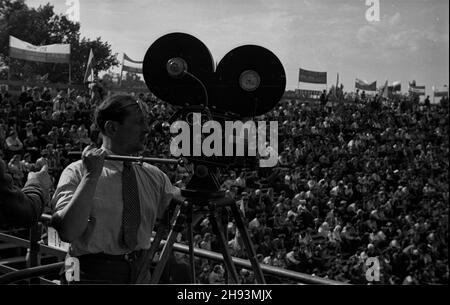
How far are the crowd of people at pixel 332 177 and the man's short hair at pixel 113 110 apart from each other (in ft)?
6.04

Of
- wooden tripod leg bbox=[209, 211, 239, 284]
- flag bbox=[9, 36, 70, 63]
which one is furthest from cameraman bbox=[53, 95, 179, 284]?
flag bbox=[9, 36, 70, 63]

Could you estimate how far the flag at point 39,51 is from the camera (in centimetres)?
882

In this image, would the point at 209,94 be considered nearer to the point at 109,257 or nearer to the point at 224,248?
the point at 224,248

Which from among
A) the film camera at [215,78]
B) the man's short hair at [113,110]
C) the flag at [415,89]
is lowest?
the man's short hair at [113,110]

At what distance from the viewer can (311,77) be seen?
11.9 meters

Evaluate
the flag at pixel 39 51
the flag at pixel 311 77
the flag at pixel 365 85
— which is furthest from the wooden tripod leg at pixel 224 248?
the flag at pixel 365 85

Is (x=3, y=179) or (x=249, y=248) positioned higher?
(x=3, y=179)

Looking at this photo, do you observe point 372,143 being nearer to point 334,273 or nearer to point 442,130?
point 442,130

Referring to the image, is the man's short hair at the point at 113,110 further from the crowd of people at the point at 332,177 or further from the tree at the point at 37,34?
the tree at the point at 37,34

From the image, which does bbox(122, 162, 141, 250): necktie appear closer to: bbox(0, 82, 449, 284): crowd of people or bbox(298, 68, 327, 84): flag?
bbox(0, 82, 449, 284): crowd of people

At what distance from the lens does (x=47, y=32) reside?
29.4 feet

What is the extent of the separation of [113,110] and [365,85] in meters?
15.6

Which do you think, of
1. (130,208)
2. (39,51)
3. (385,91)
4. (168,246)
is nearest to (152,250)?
(168,246)

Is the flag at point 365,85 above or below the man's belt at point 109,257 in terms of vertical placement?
above
